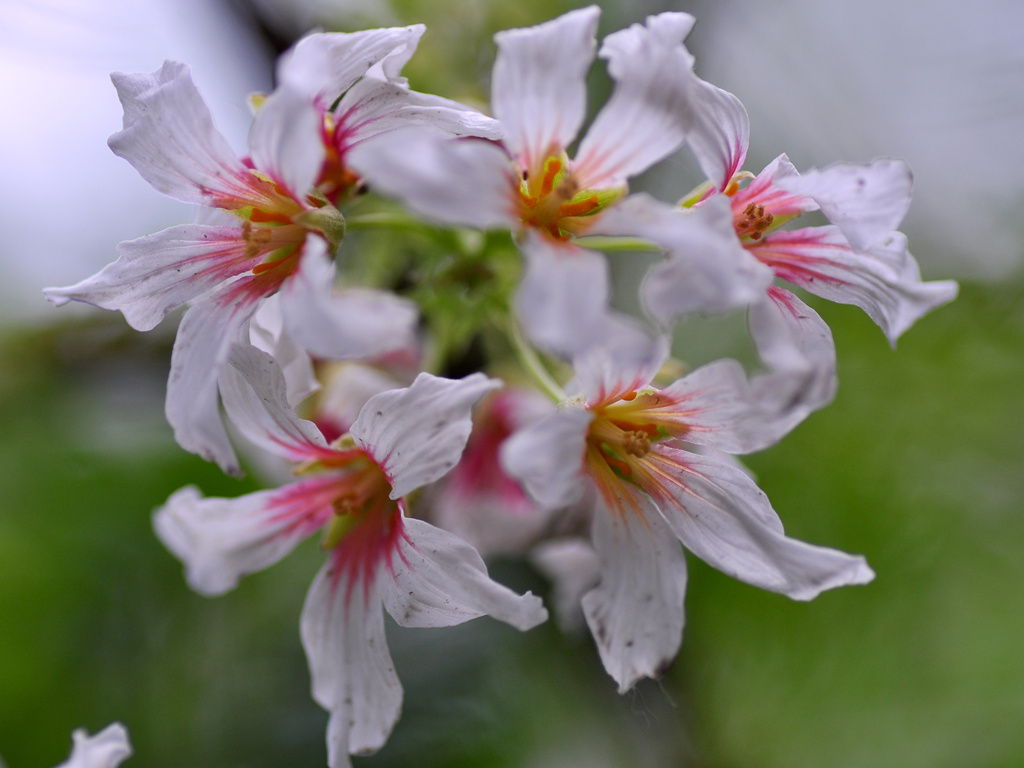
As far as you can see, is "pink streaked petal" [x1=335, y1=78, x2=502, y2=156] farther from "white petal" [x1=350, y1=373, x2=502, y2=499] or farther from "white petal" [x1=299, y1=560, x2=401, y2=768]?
"white petal" [x1=299, y1=560, x2=401, y2=768]

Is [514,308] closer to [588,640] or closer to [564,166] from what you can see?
[564,166]

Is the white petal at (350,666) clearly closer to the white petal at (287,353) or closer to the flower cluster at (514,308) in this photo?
the flower cluster at (514,308)

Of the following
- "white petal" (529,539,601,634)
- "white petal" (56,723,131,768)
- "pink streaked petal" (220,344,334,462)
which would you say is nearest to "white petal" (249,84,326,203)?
"pink streaked petal" (220,344,334,462)

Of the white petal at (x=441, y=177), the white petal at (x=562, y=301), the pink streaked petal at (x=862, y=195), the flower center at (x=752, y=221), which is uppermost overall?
the white petal at (x=441, y=177)

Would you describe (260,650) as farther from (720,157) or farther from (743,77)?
(743,77)

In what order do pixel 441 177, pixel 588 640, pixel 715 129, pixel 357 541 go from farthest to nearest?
pixel 588 640 < pixel 357 541 < pixel 715 129 < pixel 441 177

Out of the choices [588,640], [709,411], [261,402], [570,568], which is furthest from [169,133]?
[588,640]

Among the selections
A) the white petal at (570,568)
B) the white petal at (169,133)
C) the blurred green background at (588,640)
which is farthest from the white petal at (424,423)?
the blurred green background at (588,640)
